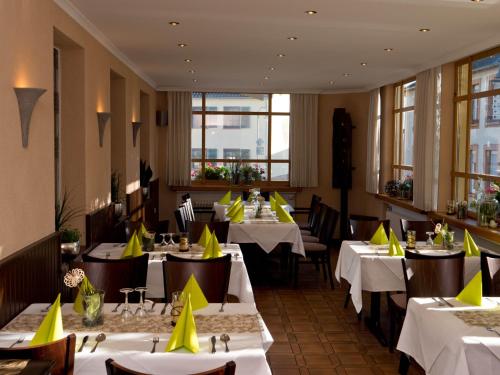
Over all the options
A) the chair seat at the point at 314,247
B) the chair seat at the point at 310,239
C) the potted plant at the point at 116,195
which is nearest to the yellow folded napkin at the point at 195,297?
the potted plant at the point at 116,195

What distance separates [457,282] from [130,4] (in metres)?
3.53

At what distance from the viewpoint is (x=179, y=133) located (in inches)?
507

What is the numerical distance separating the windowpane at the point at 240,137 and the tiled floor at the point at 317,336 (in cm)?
567

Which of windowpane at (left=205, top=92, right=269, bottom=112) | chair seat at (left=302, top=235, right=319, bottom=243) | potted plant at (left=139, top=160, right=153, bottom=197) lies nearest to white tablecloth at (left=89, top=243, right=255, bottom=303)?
chair seat at (left=302, top=235, right=319, bottom=243)

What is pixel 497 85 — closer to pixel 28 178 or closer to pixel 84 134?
pixel 84 134

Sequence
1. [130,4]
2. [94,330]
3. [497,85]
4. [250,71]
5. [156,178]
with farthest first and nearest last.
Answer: [156,178], [250,71], [497,85], [130,4], [94,330]

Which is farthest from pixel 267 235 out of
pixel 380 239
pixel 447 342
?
pixel 447 342

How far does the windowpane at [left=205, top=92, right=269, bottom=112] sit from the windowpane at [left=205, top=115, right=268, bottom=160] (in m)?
0.17

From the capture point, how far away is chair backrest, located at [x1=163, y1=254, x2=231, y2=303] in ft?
14.6

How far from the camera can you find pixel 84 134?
620cm

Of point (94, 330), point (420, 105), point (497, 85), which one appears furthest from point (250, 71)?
point (94, 330)

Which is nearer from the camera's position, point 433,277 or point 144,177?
point 433,277

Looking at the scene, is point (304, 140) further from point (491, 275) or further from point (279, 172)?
point (491, 275)

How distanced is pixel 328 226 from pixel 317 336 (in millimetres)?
2695
